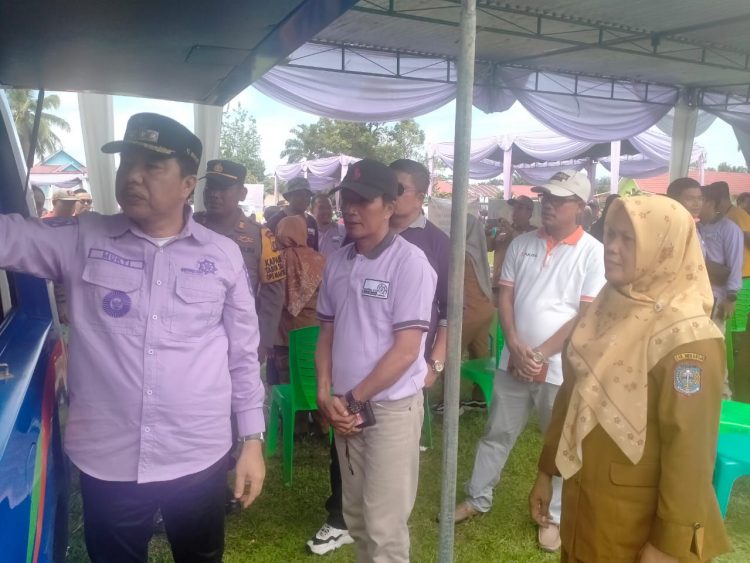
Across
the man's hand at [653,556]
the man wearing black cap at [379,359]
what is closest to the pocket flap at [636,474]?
the man's hand at [653,556]

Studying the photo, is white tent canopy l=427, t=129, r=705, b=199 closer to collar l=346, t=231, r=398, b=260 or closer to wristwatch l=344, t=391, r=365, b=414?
collar l=346, t=231, r=398, b=260

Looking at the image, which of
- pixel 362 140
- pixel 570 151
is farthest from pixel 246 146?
pixel 570 151

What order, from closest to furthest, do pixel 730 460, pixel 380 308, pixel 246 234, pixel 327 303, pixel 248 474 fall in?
pixel 248 474, pixel 380 308, pixel 327 303, pixel 730 460, pixel 246 234

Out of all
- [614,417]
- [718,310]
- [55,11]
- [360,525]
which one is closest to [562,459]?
[614,417]

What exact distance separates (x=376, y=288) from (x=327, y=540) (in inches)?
61.5

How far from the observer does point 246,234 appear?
3.51m

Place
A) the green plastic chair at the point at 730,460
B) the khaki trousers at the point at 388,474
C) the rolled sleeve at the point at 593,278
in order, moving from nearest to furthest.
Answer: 1. the khaki trousers at the point at 388,474
2. the green plastic chair at the point at 730,460
3. the rolled sleeve at the point at 593,278

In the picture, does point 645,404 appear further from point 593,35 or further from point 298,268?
point 593,35

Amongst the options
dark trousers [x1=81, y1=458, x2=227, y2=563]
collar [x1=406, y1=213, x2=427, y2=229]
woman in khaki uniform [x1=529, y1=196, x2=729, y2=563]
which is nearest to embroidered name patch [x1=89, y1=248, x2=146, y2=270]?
dark trousers [x1=81, y1=458, x2=227, y2=563]

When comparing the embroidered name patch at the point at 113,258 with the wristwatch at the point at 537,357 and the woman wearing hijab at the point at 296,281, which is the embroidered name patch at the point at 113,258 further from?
the woman wearing hijab at the point at 296,281

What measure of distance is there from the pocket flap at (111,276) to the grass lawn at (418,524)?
70.5 inches

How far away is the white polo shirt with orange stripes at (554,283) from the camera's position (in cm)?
288

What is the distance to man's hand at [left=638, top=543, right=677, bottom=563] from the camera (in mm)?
1582

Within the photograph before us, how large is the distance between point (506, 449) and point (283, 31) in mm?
2349
